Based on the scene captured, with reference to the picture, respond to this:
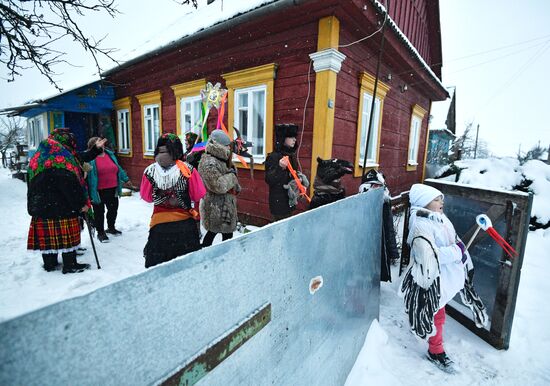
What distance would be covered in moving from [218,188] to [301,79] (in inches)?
112

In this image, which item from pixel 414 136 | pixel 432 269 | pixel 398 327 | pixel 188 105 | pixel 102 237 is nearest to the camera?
pixel 432 269

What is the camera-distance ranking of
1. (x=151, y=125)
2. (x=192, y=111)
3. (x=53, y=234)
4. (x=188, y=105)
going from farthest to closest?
(x=151, y=125)
(x=188, y=105)
(x=192, y=111)
(x=53, y=234)

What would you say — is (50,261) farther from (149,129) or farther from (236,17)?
(149,129)

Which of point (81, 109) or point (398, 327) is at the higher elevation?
point (81, 109)

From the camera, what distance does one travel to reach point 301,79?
4.60 meters

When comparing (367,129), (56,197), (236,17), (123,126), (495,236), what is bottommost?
(495,236)

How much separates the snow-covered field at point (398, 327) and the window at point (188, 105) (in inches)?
126

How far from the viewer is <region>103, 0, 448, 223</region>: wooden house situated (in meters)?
4.32

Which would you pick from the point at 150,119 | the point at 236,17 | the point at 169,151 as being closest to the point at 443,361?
the point at 169,151

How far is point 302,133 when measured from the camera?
4652 millimetres

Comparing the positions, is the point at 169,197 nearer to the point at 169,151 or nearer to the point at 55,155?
the point at 169,151

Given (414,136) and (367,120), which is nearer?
(367,120)

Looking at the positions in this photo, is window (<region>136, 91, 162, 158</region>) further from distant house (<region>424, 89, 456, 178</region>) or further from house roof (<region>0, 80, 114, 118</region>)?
distant house (<region>424, 89, 456, 178</region>)

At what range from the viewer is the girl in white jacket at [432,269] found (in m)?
2.03
